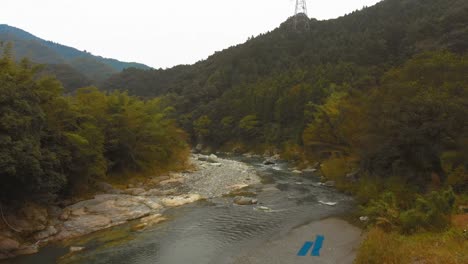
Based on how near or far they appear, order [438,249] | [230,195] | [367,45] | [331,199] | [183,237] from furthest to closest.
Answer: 1. [367,45]
2. [230,195]
3. [331,199]
4. [183,237]
5. [438,249]

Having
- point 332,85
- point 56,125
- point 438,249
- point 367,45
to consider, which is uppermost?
point 367,45

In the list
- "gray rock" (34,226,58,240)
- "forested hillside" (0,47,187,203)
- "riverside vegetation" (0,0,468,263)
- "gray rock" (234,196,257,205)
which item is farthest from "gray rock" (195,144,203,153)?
"gray rock" (34,226,58,240)

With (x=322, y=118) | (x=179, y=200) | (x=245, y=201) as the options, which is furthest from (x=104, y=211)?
(x=322, y=118)

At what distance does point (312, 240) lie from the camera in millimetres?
15031

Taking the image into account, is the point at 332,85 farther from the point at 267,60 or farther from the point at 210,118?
the point at 267,60

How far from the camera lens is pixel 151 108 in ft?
112

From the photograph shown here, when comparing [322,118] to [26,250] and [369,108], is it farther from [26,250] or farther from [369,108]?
[26,250]

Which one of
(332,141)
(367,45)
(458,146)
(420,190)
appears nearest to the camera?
(458,146)

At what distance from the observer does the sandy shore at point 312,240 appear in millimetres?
12977

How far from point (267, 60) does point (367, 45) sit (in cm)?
3286

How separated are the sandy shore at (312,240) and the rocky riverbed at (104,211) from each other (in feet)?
22.5

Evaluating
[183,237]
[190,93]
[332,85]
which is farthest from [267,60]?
[183,237]

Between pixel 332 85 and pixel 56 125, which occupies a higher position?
pixel 332 85

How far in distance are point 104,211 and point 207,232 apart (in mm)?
6192
